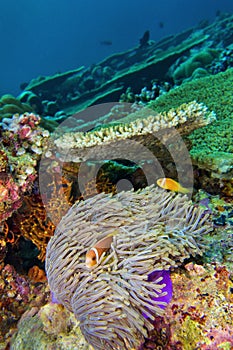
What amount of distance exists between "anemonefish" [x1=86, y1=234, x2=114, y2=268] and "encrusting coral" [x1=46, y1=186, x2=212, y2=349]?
3cm

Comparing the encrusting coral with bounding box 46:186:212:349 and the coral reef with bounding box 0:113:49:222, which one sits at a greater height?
the coral reef with bounding box 0:113:49:222

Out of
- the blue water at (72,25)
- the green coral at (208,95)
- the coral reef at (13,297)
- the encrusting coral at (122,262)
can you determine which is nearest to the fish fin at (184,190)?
the encrusting coral at (122,262)

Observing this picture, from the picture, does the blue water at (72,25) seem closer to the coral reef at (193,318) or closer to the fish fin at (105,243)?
the fish fin at (105,243)

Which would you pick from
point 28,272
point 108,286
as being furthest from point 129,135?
point 28,272

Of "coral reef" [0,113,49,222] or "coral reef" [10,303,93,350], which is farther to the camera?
"coral reef" [0,113,49,222]

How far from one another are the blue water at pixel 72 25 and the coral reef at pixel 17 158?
265 ft

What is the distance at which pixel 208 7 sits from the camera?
265ft

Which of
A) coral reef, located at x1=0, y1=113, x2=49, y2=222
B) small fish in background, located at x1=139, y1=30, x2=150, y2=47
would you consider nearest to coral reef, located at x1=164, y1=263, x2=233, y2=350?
coral reef, located at x1=0, y1=113, x2=49, y2=222

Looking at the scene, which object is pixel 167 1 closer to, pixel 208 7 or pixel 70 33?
pixel 208 7

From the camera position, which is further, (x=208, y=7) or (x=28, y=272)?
(x=208, y=7)

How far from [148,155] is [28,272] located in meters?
1.80

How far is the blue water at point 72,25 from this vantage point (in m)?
82.8

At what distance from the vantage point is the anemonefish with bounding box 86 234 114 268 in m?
1.69

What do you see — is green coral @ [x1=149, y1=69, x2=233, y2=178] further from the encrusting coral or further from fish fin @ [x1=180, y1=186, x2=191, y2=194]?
the encrusting coral
